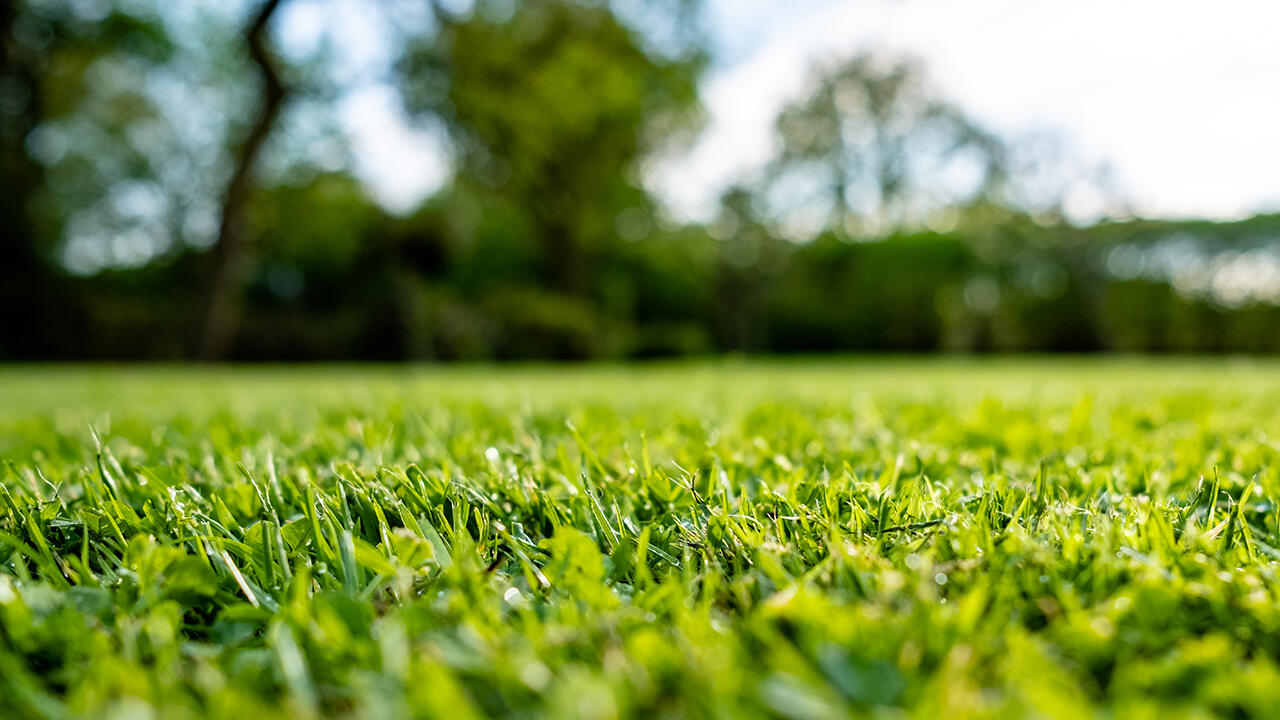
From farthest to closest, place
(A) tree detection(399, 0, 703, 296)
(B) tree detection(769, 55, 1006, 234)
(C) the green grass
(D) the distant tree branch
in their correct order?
(B) tree detection(769, 55, 1006, 234)
(A) tree detection(399, 0, 703, 296)
(D) the distant tree branch
(C) the green grass

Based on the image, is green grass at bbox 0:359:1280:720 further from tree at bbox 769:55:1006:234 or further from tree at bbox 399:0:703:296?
tree at bbox 769:55:1006:234

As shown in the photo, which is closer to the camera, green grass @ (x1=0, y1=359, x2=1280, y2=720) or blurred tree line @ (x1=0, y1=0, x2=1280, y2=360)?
green grass @ (x1=0, y1=359, x2=1280, y2=720)

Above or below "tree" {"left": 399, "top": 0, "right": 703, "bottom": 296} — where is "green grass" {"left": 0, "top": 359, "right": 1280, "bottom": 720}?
below

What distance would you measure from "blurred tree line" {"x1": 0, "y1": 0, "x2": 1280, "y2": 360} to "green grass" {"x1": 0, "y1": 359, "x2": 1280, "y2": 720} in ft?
35.6

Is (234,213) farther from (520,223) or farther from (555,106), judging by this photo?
(520,223)

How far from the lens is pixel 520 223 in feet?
63.3

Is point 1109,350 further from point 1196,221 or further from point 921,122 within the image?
point 921,122

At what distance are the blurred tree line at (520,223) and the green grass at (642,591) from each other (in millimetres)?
10851

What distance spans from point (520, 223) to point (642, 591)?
758 inches

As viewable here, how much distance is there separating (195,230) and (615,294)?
10423 mm

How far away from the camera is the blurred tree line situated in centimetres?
1250

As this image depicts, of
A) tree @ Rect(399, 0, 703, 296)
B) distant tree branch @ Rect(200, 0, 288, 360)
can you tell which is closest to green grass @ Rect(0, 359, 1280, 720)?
distant tree branch @ Rect(200, 0, 288, 360)

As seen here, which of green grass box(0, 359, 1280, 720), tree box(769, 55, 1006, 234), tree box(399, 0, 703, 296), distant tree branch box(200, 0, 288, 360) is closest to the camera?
green grass box(0, 359, 1280, 720)

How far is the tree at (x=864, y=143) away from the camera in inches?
754
